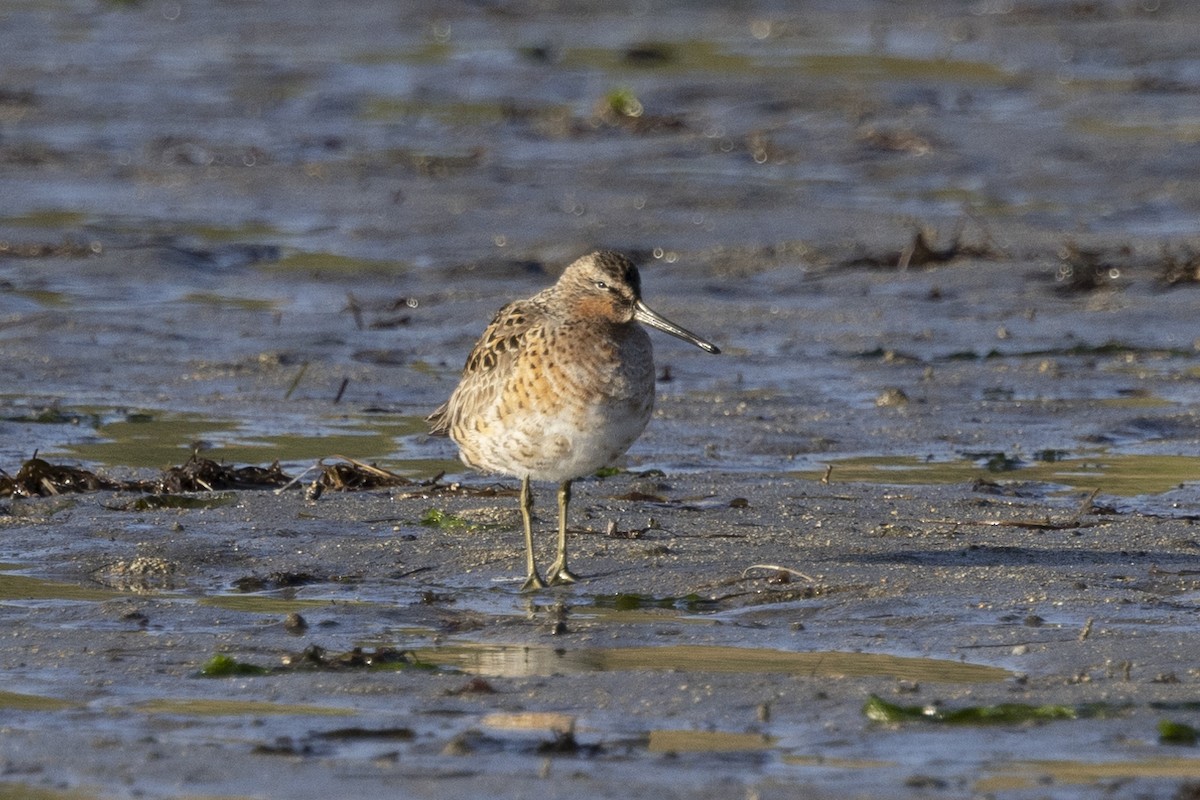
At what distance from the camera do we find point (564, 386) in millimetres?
7332

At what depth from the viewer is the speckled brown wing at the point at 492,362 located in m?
7.61

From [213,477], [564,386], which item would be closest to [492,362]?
[564,386]

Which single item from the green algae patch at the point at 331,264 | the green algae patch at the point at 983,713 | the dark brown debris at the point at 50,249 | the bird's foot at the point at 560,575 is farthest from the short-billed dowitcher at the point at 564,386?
the dark brown debris at the point at 50,249

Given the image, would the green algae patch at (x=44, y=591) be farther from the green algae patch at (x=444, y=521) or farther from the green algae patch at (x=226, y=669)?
the green algae patch at (x=444, y=521)

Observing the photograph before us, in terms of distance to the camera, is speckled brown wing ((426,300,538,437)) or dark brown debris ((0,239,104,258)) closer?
speckled brown wing ((426,300,538,437))

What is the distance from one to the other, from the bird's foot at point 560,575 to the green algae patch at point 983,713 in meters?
1.83

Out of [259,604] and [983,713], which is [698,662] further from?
[259,604]

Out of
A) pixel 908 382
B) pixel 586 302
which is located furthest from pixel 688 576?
pixel 908 382

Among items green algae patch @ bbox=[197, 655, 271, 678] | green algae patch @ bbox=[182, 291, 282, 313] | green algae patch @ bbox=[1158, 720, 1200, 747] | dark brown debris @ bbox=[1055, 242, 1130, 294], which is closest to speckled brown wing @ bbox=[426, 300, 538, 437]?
green algae patch @ bbox=[197, 655, 271, 678]

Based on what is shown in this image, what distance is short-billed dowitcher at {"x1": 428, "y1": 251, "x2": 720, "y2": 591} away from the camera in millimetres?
7324

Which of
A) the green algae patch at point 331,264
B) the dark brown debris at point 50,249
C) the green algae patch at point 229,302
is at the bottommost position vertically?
the green algae patch at point 229,302

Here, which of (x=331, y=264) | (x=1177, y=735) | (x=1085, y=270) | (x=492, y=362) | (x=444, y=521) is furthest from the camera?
(x=331, y=264)

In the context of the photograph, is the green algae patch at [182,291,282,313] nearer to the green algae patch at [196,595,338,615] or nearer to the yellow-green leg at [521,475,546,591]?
the yellow-green leg at [521,475,546,591]

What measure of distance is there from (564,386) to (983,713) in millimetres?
2241
